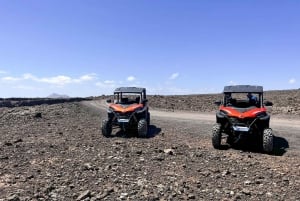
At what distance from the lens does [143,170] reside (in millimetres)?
10820

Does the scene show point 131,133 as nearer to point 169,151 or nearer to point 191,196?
point 169,151

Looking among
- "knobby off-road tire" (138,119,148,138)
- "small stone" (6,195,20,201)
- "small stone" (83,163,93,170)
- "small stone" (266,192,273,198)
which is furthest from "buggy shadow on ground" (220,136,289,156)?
"small stone" (6,195,20,201)

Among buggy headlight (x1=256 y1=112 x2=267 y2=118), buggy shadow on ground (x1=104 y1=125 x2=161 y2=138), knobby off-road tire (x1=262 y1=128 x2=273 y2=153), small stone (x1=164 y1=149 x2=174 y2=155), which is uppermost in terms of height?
buggy headlight (x1=256 y1=112 x2=267 y2=118)

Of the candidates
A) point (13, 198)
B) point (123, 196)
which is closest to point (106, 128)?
point (13, 198)

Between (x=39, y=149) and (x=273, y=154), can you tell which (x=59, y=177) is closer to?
(x=39, y=149)

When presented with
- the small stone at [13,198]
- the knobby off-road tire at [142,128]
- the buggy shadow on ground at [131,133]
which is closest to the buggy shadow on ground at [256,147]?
the knobby off-road tire at [142,128]

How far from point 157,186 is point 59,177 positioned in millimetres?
2761

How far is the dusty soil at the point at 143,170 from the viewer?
29.2 feet

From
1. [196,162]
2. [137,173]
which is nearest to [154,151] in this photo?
[196,162]

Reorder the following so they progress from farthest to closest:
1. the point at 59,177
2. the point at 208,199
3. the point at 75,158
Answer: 1. the point at 75,158
2. the point at 59,177
3. the point at 208,199

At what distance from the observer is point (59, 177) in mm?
10398

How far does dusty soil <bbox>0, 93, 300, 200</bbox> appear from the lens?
890 cm

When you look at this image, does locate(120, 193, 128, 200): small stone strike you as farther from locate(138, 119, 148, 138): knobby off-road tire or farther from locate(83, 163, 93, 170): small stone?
locate(138, 119, 148, 138): knobby off-road tire

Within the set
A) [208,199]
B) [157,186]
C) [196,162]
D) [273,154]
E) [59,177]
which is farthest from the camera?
[273,154]
